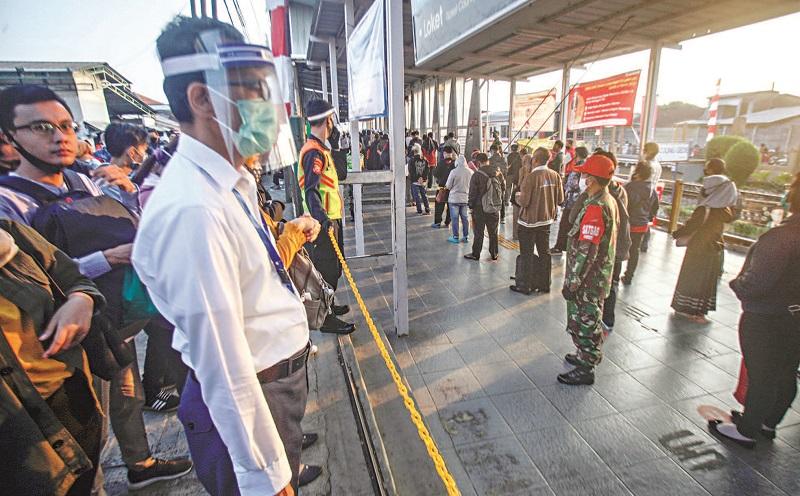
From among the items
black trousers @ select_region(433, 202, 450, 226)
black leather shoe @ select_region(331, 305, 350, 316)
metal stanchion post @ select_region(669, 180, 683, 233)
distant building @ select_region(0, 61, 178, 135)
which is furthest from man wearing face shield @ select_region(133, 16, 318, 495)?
distant building @ select_region(0, 61, 178, 135)

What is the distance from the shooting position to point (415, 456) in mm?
2582

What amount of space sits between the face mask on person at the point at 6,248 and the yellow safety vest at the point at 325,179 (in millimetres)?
2419

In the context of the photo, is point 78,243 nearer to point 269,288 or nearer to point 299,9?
point 269,288

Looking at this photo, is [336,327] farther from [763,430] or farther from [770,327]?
[763,430]

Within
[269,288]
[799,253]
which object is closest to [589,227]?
[799,253]

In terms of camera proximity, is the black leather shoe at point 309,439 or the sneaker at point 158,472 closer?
the sneaker at point 158,472

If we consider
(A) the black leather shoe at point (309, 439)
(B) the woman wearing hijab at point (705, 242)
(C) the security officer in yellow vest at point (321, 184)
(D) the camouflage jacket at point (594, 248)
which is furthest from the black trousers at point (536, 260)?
(A) the black leather shoe at point (309, 439)

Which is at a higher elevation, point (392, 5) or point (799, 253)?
point (392, 5)

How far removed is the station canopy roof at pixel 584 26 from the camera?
5066mm

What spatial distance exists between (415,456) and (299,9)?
14.9 metres

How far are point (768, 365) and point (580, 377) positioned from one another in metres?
1.28

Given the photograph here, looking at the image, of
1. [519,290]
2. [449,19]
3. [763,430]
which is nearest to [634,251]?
[519,290]

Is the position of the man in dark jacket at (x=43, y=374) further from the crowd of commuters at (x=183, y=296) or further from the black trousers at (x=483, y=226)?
the black trousers at (x=483, y=226)

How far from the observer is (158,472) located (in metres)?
2.22
